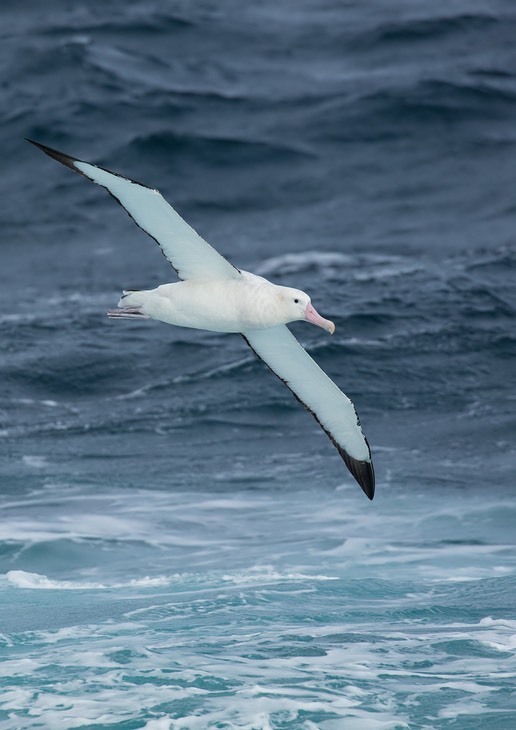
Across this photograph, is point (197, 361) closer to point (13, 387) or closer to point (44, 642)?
point (13, 387)

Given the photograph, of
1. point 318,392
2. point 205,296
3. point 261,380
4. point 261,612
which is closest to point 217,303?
point 205,296

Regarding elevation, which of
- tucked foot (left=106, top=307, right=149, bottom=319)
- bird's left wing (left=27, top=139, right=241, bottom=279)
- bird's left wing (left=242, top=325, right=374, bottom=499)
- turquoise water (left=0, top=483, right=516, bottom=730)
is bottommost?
turquoise water (left=0, top=483, right=516, bottom=730)

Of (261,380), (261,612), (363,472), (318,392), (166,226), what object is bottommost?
(261,612)

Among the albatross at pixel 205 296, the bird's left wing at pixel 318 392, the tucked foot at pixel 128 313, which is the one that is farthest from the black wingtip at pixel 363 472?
the tucked foot at pixel 128 313

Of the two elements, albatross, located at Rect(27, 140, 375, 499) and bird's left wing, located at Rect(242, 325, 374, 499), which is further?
bird's left wing, located at Rect(242, 325, 374, 499)

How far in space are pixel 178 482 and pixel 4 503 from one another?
7.81 ft

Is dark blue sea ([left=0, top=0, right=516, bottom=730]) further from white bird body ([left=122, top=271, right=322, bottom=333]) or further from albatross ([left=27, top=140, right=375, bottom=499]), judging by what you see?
white bird body ([left=122, top=271, right=322, bottom=333])

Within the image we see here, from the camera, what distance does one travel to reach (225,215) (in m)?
30.0

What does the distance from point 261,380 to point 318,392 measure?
7624 millimetres

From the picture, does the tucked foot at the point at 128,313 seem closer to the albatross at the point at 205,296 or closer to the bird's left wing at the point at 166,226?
the albatross at the point at 205,296

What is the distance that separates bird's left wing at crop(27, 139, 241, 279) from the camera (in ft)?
40.1

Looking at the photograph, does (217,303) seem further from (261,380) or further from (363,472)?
(261,380)

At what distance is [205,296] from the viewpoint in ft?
42.9

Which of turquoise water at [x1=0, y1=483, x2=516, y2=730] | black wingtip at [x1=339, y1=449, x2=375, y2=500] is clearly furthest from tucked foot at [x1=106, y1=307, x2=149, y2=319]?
turquoise water at [x1=0, y1=483, x2=516, y2=730]
